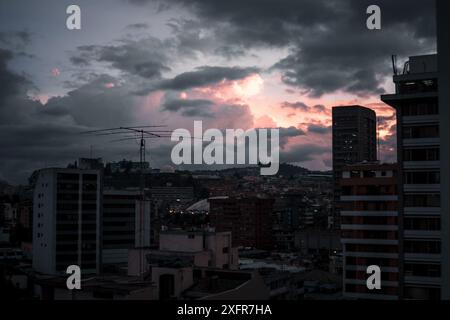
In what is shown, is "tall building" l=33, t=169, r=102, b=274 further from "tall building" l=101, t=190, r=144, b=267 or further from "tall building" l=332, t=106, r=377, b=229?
"tall building" l=332, t=106, r=377, b=229

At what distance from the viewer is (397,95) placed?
746 cm

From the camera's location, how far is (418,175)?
7.55m

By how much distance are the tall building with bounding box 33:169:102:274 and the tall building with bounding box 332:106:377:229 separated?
29.2 metres

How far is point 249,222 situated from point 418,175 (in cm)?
2430

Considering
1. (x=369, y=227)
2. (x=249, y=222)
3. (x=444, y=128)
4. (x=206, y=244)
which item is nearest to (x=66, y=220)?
(x=206, y=244)

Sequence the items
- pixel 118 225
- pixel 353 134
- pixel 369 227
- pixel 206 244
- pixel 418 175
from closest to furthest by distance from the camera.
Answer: pixel 418 175, pixel 369 227, pixel 206 244, pixel 118 225, pixel 353 134

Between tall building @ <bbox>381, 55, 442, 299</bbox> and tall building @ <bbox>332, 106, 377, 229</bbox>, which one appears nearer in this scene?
tall building @ <bbox>381, 55, 442, 299</bbox>

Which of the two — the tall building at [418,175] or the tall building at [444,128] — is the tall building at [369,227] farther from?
the tall building at [444,128]

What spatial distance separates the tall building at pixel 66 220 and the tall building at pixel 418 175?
1435 cm

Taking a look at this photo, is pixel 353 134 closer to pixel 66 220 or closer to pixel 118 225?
pixel 118 225

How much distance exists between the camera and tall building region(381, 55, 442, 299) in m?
7.44

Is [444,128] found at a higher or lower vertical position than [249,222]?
higher

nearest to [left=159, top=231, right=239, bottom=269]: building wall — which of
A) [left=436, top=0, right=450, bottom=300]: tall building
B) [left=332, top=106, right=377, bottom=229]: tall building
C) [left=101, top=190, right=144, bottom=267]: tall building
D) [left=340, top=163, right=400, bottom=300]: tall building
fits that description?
[left=340, top=163, right=400, bottom=300]: tall building
